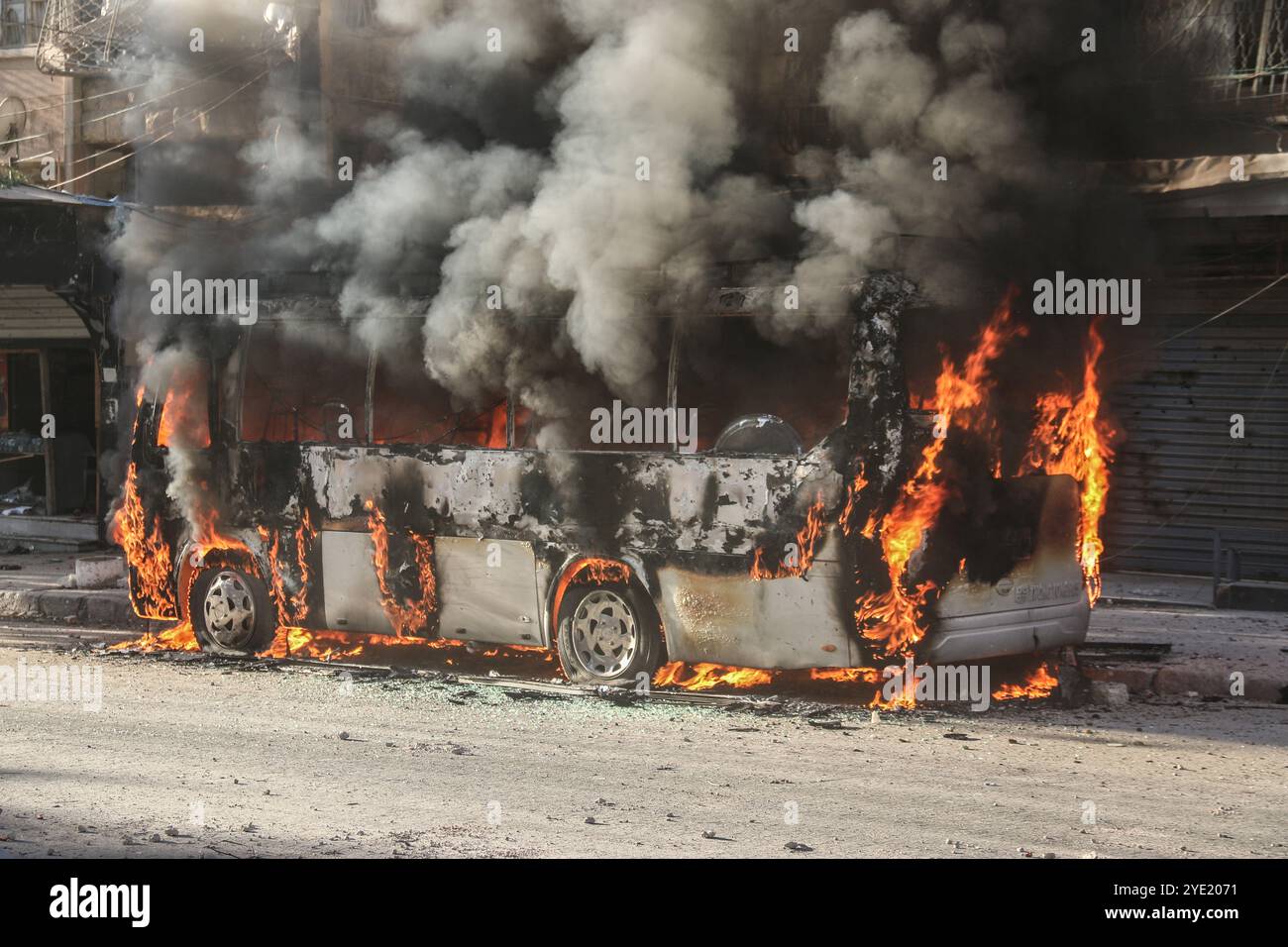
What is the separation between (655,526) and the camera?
877 cm

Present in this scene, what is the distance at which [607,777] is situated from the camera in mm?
6965

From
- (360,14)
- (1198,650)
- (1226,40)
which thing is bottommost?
(1198,650)

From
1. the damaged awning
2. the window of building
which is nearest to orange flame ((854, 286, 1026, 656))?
the damaged awning

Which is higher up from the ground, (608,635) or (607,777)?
(608,635)

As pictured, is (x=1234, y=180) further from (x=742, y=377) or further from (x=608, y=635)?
(x=608, y=635)

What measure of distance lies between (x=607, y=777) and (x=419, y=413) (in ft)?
11.7

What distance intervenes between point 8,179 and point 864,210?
41.1 ft

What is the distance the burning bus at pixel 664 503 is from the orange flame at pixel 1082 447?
0.02m

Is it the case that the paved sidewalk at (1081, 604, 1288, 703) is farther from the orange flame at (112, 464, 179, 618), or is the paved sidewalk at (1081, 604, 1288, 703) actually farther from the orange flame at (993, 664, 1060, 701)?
the orange flame at (112, 464, 179, 618)

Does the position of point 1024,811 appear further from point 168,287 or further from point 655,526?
point 168,287

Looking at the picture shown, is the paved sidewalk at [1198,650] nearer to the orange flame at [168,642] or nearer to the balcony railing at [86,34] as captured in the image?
the orange flame at [168,642]

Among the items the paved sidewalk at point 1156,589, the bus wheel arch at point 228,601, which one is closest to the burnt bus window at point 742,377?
the bus wheel arch at point 228,601

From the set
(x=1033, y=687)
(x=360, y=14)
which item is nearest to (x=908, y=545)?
(x=1033, y=687)

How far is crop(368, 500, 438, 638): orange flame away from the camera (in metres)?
9.63
